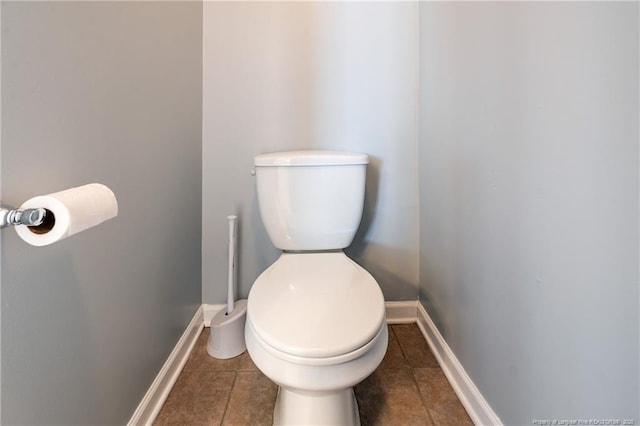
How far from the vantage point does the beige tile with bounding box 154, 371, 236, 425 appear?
2.96 feet

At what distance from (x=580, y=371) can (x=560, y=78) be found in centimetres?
55

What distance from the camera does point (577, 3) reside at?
0.54m

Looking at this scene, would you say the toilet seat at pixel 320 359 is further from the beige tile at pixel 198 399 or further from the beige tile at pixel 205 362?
the beige tile at pixel 205 362

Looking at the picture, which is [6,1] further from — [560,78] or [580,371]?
[580,371]

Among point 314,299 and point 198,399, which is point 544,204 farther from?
point 198,399

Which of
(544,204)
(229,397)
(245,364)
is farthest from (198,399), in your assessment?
(544,204)

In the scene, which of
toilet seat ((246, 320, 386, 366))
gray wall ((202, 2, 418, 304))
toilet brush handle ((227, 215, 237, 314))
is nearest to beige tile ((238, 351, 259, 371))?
toilet brush handle ((227, 215, 237, 314))

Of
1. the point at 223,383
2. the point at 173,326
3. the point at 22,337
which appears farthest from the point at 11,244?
the point at 223,383

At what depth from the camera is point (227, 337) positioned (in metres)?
1.17

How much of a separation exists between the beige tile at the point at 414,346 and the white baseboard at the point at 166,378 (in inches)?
33.4

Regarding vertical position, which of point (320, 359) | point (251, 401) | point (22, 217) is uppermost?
point (22, 217)

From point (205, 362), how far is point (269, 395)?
31cm

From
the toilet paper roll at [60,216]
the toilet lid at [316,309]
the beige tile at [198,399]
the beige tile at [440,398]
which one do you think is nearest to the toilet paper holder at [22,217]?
the toilet paper roll at [60,216]

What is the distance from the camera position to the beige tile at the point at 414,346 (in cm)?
113
